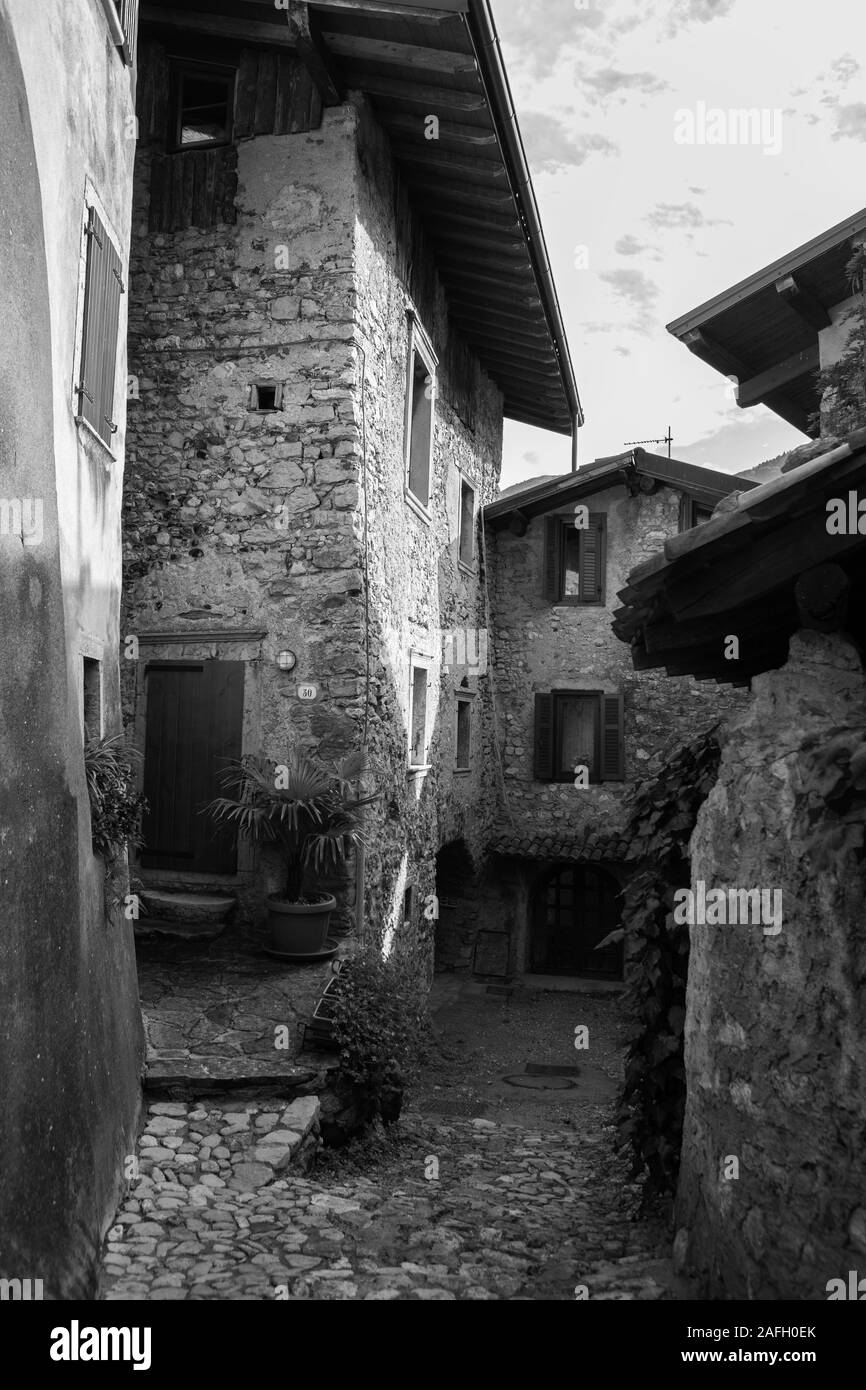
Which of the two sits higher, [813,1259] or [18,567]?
[18,567]

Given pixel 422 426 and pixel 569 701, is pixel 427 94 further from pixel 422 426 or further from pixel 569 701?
pixel 569 701

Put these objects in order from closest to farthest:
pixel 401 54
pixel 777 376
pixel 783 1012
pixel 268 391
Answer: pixel 783 1012
pixel 401 54
pixel 268 391
pixel 777 376

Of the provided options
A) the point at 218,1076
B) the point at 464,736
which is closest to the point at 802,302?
the point at 464,736

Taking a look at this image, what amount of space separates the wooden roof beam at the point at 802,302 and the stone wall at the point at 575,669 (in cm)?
542

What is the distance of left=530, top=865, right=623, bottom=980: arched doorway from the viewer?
48.2ft

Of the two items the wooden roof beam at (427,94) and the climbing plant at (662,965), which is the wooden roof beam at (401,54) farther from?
the climbing plant at (662,965)

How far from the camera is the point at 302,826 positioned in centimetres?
767

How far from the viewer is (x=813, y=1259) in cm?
325

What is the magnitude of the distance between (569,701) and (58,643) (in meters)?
10.8

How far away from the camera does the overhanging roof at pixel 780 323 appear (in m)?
8.16

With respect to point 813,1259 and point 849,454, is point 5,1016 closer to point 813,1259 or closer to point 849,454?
point 813,1259
